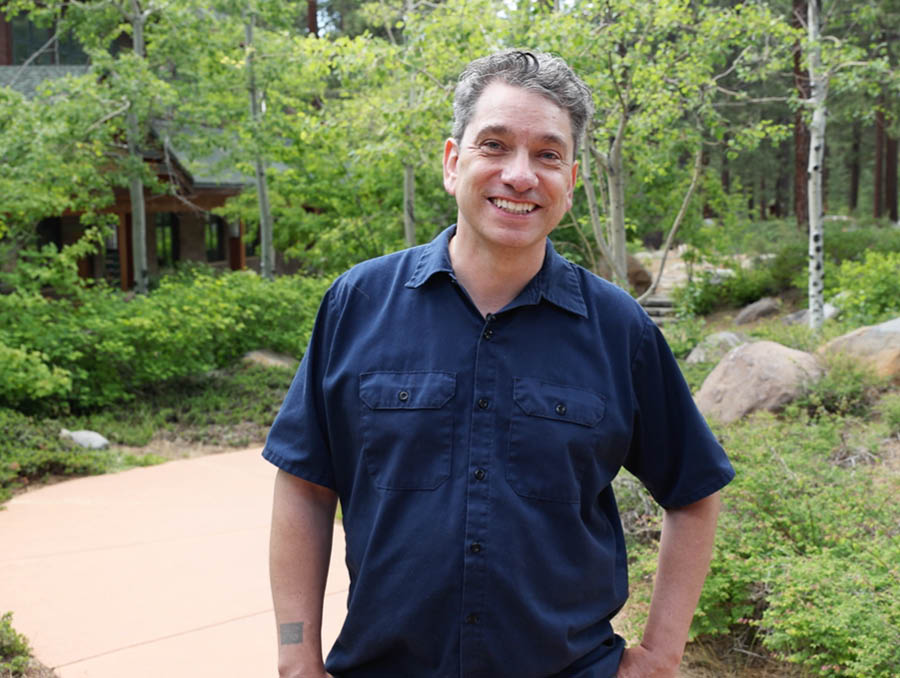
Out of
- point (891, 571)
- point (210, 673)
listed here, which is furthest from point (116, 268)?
point (891, 571)

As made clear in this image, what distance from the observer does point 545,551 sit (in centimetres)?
179

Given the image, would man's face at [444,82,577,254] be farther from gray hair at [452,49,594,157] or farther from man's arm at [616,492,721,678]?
man's arm at [616,492,721,678]

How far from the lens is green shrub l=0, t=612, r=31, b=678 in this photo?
4168 mm

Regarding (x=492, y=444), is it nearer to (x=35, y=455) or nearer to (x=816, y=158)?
(x=35, y=455)

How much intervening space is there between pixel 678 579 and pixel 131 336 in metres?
9.00

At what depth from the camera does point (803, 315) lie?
51.8 feet

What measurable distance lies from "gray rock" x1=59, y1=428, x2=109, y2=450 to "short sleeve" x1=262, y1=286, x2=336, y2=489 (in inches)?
293

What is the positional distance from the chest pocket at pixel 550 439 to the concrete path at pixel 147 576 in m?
3.06

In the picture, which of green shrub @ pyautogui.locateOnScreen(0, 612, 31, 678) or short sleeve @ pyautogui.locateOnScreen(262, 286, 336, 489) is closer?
short sleeve @ pyautogui.locateOnScreen(262, 286, 336, 489)

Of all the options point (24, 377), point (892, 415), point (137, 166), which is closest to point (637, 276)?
point (137, 166)

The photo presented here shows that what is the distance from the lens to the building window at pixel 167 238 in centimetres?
2139

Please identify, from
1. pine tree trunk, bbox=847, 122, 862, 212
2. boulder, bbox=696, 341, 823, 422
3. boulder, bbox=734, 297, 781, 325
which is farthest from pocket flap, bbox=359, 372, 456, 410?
pine tree trunk, bbox=847, 122, 862, 212

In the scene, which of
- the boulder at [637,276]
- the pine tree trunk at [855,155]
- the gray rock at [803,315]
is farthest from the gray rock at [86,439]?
the pine tree trunk at [855,155]

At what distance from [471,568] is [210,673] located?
10.1ft
